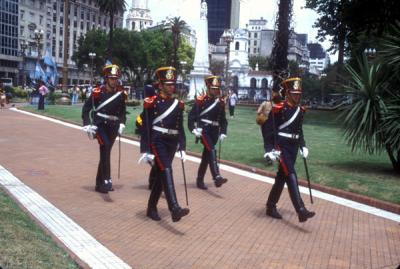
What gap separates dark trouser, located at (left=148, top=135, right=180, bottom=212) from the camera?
7258mm

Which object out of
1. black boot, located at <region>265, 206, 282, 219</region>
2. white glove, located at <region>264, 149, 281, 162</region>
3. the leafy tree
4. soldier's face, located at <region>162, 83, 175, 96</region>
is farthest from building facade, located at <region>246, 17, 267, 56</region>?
soldier's face, located at <region>162, 83, 175, 96</region>

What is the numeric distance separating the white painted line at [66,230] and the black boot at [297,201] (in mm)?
2962

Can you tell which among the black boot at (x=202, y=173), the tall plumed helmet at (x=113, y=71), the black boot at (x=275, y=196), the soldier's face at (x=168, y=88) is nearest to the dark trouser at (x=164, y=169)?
the soldier's face at (x=168, y=88)

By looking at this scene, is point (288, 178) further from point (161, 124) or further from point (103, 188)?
point (103, 188)

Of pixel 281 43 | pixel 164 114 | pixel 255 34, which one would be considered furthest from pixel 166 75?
pixel 255 34

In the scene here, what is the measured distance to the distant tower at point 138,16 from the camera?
14775 centimetres

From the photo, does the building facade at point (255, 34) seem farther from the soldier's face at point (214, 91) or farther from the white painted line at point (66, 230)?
the white painted line at point (66, 230)

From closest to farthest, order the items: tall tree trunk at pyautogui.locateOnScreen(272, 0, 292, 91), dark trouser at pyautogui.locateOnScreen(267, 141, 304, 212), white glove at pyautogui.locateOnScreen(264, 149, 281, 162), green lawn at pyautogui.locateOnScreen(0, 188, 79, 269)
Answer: green lawn at pyautogui.locateOnScreen(0, 188, 79, 269), dark trouser at pyautogui.locateOnScreen(267, 141, 304, 212), white glove at pyautogui.locateOnScreen(264, 149, 281, 162), tall tree trunk at pyautogui.locateOnScreen(272, 0, 292, 91)

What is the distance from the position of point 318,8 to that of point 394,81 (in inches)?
1164

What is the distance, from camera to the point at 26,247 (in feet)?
17.9

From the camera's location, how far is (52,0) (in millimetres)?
105188

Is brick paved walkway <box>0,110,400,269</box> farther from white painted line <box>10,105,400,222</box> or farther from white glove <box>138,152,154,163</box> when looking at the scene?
white glove <box>138,152,154,163</box>

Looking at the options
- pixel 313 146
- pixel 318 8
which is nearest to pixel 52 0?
pixel 318 8

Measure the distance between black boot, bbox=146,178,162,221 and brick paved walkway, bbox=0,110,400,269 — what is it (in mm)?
119
